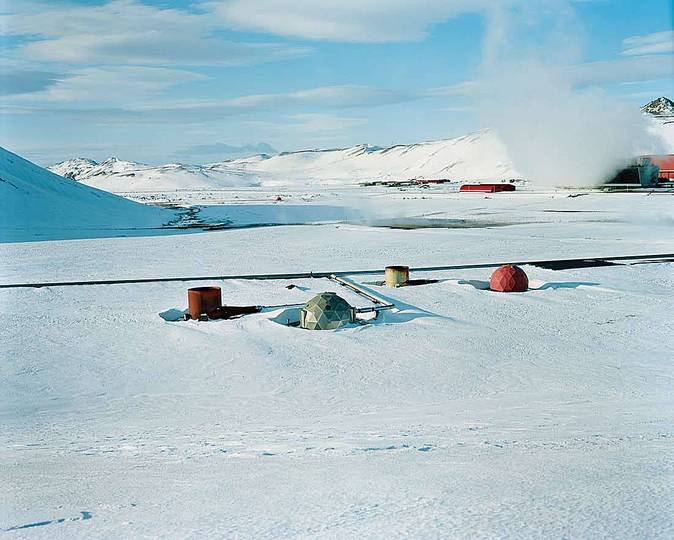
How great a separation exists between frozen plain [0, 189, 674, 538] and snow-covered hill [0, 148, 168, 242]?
17.2 meters

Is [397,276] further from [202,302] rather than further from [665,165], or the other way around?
[665,165]

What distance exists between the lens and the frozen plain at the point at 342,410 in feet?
20.9

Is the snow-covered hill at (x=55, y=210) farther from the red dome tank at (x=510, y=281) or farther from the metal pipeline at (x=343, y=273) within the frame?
the red dome tank at (x=510, y=281)

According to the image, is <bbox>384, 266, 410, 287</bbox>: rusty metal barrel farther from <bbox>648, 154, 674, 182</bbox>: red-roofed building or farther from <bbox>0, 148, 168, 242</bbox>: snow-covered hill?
<bbox>648, 154, 674, 182</bbox>: red-roofed building

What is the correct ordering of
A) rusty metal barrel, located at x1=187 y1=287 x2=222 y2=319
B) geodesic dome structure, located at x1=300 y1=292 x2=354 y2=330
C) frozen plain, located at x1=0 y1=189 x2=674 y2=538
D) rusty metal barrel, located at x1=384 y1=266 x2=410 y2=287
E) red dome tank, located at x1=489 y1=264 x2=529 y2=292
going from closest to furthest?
frozen plain, located at x1=0 y1=189 x2=674 y2=538 → geodesic dome structure, located at x1=300 y1=292 x2=354 y2=330 → rusty metal barrel, located at x1=187 y1=287 x2=222 y2=319 → red dome tank, located at x1=489 y1=264 x2=529 y2=292 → rusty metal barrel, located at x1=384 y1=266 x2=410 y2=287

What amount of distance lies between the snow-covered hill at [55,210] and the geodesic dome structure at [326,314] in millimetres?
25786

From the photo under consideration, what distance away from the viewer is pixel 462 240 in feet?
108

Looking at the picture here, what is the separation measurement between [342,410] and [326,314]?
5148 millimetres

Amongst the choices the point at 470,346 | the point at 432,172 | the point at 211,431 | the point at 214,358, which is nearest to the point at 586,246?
the point at 470,346

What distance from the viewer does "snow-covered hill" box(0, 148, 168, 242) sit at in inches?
1676

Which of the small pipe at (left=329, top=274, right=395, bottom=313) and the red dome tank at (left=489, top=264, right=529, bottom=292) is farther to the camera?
the red dome tank at (left=489, top=264, right=529, bottom=292)

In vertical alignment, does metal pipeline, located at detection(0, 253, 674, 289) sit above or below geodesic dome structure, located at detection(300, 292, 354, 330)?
above

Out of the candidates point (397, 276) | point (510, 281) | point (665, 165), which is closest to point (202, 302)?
point (397, 276)

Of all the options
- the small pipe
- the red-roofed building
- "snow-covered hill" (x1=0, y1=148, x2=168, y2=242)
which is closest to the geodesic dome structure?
the small pipe
